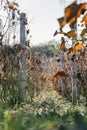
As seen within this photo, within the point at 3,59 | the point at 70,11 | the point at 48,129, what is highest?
the point at 3,59

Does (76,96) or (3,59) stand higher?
(3,59)

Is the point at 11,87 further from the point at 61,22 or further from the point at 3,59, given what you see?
the point at 61,22

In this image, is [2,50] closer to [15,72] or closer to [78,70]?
[15,72]

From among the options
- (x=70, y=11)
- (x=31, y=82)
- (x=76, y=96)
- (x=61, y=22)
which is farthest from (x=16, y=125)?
(x=31, y=82)

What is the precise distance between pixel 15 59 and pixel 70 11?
7996mm

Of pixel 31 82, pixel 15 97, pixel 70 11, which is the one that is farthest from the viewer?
pixel 31 82

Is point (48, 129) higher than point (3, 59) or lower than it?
lower

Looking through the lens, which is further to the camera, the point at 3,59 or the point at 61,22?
the point at 3,59

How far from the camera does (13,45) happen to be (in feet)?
30.5

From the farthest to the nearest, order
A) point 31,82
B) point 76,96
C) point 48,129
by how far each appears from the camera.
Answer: point 31,82
point 76,96
point 48,129

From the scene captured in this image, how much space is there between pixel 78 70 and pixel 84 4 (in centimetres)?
883

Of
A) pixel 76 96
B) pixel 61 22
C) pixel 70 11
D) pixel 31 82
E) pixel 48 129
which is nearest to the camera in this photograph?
pixel 48 129

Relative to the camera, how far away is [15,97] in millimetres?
9031

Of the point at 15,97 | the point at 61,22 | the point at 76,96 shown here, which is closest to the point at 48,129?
the point at 61,22
